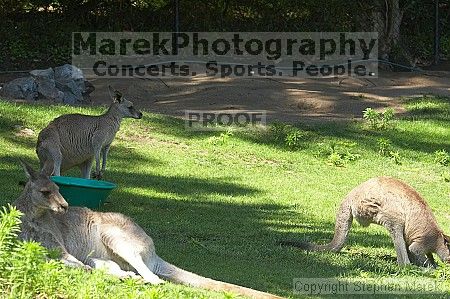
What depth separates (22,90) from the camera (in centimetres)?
1583

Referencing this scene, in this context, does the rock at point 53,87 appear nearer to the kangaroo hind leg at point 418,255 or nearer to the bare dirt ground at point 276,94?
the bare dirt ground at point 276,94

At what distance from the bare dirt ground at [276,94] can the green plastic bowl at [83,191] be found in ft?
20.7

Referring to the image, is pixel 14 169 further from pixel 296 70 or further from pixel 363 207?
pixel 296 70

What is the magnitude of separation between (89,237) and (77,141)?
3.74 meters

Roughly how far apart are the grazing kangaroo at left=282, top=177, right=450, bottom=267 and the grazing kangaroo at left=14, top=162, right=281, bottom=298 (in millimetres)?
2217

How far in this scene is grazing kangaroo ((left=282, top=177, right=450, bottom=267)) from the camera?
336 inches

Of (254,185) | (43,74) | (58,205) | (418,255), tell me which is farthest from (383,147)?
(58,205)

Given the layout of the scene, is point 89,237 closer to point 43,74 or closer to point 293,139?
point 293,139

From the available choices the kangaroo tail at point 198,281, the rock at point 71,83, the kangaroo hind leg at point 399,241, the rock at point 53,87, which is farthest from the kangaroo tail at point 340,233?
the rock at point 71,83

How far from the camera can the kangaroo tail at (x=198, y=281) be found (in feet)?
20.8

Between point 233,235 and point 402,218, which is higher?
point 402,218

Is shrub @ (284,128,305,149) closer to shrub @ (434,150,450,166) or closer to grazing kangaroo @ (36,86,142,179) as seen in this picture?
shrub @ (434,150,450,166)

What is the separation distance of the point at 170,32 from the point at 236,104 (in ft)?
17.0

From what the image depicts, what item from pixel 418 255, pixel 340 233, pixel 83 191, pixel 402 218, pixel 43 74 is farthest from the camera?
pixel 43 74
